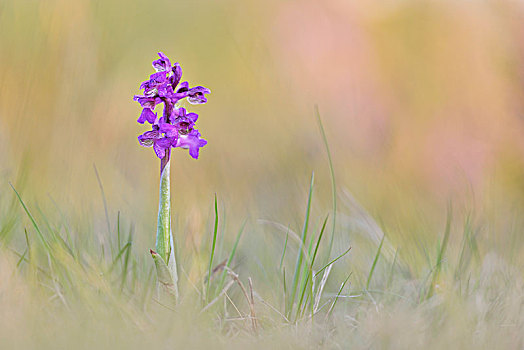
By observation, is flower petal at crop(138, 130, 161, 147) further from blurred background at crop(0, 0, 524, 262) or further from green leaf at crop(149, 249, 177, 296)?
blurred background at crop(0, 0, 524, 262)

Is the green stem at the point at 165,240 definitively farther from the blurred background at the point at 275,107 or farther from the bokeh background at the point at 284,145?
the blurred background at the point at 275,107

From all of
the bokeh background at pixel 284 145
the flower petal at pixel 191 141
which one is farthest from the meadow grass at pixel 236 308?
the flower petal at pixel 191 141

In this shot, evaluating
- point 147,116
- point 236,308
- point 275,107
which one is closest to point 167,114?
point 147,116

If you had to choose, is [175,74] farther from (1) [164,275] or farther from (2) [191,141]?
(1) [164,275]

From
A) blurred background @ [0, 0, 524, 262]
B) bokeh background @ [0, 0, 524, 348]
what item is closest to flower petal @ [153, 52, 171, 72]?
bokeh background @ [0, 0, 524, 348]

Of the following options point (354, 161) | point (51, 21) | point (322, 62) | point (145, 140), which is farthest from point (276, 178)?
point (322, 62)

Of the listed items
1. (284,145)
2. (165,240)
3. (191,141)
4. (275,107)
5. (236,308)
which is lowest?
(236,308)
